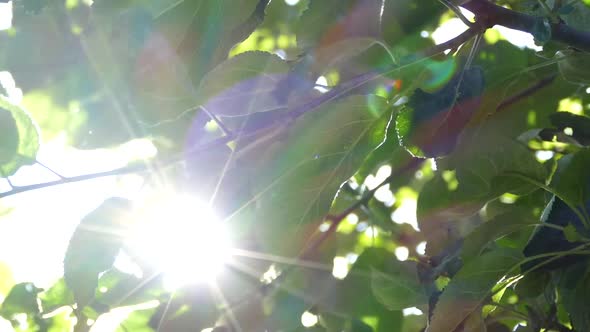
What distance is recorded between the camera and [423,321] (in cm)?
124

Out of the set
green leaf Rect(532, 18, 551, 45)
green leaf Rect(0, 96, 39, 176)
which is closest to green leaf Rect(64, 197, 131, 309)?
green leaf Rect(0, 96, 39, 176)

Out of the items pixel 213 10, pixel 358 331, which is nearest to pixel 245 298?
pixel 358 331

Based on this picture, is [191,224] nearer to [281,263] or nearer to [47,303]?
[281,263]

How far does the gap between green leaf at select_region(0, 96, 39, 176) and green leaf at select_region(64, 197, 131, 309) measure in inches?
5.0

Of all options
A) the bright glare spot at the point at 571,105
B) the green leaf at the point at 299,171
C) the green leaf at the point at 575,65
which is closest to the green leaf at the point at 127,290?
the green leaf at the point at 299,171

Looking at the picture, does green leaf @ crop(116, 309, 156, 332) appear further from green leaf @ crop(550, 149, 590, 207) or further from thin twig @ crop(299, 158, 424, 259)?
green leaf @ crop(550, 149, 590, 207)

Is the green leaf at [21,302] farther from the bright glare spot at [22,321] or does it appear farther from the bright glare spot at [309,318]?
the bright glare spot at [309,318]

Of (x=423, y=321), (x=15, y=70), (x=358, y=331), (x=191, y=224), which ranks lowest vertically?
(x=423, y=321)

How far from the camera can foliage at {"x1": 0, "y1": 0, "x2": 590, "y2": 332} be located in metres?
0.85

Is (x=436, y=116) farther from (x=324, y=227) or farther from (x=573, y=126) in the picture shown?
(x=324, y=227)

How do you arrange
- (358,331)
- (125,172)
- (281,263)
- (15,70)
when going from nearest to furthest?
(125,172), (15,70), (281,263), (358,331)

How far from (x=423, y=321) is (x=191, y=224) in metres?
0.54

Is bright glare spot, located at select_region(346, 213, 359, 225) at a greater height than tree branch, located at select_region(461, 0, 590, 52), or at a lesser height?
lesser

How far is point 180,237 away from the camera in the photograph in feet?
3.12
